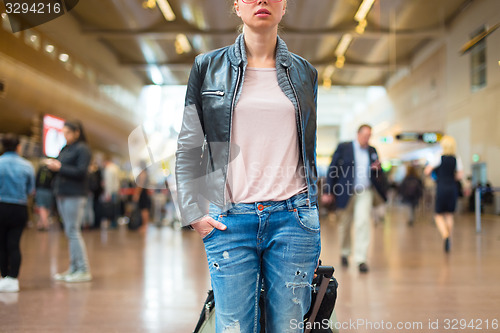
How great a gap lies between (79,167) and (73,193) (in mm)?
282

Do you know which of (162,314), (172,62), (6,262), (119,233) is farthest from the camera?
(119,233)

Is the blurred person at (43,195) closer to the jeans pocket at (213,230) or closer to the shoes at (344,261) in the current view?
the shoes at (344,261)

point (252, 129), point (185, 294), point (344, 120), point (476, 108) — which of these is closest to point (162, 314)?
point (185, 294)

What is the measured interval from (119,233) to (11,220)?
21.1 ft

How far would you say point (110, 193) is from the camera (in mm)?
12867

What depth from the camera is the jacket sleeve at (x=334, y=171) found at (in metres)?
6.39

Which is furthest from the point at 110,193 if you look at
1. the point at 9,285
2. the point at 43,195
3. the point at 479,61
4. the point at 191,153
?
the point at 191,153

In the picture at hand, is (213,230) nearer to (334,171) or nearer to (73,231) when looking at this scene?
(73,231)

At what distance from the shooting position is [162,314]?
13.0 ft

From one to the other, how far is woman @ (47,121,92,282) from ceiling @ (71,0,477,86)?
1.21 m

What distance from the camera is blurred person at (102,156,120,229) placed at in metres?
12.7

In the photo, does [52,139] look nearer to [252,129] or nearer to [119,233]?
[119,233]

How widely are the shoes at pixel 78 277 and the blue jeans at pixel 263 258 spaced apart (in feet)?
13.4

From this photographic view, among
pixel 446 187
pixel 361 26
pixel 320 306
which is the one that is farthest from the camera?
pixel 446 187
